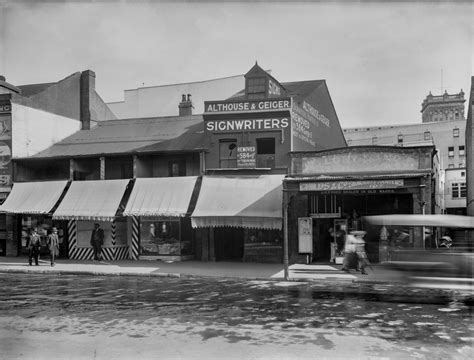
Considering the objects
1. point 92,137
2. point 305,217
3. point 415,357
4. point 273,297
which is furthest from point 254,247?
point 415,357

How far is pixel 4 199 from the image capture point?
29391mm

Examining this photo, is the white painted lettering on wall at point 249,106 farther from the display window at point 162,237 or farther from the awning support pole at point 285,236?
the display window at point 162,237

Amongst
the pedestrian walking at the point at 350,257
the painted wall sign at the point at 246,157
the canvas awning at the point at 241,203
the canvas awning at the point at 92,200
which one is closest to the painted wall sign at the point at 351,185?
the canvas awning at the point at 241,203

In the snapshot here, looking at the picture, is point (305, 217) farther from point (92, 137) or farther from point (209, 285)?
point (92, 137)

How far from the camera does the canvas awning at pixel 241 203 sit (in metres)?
23.3

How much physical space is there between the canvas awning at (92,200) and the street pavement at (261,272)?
2495 mm

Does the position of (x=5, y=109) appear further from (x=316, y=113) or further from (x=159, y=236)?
(x=316, y=113)

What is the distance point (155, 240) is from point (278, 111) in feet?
31.8

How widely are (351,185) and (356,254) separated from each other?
3025 millimetres

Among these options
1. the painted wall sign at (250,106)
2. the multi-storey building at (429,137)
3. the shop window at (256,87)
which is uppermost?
the multi-storey building at (429,137)

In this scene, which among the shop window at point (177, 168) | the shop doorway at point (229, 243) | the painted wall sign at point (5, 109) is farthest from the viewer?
the painted wall sign at point (5, 109)

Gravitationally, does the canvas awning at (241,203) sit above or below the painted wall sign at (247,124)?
below

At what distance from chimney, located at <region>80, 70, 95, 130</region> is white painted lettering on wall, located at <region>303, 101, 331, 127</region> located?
14926 mm

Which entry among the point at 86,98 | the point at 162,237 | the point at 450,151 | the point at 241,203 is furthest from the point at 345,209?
the point at 450,151
